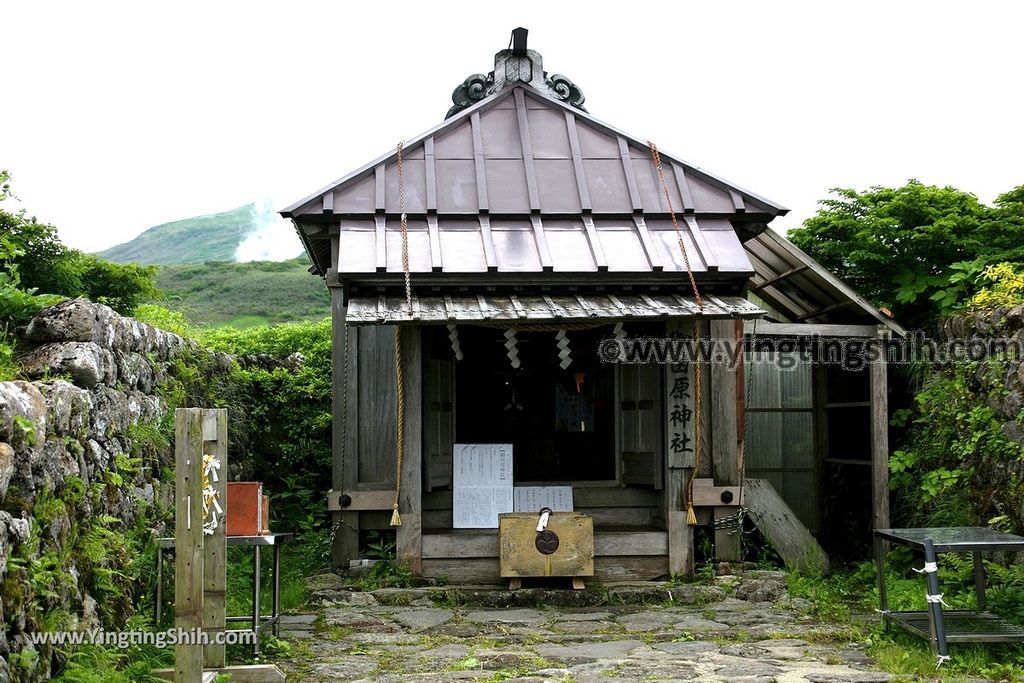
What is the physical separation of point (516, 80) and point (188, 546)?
343 inches

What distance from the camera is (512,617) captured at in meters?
10.2

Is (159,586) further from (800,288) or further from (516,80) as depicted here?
(800,288)

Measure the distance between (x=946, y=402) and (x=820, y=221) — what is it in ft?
14.3

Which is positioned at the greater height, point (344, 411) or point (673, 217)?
point (673, 217)

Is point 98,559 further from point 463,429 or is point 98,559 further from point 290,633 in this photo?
point 463,429

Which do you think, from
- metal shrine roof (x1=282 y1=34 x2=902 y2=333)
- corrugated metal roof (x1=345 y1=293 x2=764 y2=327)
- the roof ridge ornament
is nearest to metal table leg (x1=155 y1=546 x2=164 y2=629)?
corrugated metal roof (x1=345 y1=293 x2=764 y2=327)

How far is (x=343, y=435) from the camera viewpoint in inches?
461

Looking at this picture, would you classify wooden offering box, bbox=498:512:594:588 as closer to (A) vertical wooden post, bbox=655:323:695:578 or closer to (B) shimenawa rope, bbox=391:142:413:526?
(A) vertical wooden post, bbox=655:323:695:578

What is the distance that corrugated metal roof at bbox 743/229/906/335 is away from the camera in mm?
12664

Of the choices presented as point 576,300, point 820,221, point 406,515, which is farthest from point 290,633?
point 820,221

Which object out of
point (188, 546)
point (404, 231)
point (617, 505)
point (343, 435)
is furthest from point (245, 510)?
point (617, 505)

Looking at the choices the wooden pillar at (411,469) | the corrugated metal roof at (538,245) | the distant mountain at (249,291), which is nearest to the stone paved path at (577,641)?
the wooden pillar at (411,469)

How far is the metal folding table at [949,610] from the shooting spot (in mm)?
7574

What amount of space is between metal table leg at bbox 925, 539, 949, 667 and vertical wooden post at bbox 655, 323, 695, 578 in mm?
3892
